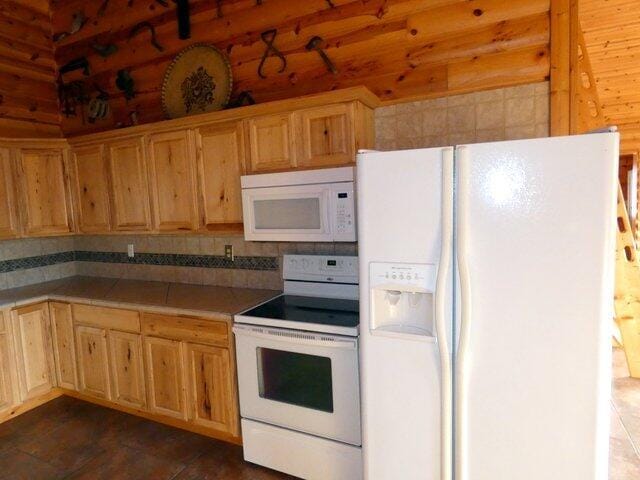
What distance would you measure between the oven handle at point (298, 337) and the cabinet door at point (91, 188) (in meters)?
1.70

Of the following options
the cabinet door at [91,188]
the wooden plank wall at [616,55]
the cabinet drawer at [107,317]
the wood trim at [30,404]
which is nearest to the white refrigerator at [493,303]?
the cabinet drawer at [107,317]

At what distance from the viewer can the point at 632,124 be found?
229 inches

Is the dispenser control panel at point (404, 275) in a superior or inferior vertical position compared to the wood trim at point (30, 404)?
superior

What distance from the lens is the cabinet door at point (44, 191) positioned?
315 cm

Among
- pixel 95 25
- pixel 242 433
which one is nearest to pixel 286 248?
pixel 242 433

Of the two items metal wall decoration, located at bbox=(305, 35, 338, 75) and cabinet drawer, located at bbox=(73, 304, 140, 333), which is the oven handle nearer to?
cabinet drawer, located at bbox=(73, 304, 140, 333)

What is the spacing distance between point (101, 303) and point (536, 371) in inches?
104

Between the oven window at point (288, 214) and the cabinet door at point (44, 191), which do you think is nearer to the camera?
the oven window at point (288, 214)

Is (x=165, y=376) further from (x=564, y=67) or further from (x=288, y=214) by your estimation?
(x=564, y=67)

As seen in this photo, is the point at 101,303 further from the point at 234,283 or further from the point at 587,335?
the point at 587,335

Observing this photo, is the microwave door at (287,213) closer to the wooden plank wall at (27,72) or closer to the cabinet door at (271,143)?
the cabinet door at (271,143)

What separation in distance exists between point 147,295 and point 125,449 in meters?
0.97

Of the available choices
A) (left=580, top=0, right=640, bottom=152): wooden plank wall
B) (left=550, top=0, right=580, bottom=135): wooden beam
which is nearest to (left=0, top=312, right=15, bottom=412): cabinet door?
(left=550, top=0, right=580, bottom=135): wooden beam

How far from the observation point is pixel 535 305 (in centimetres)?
140
